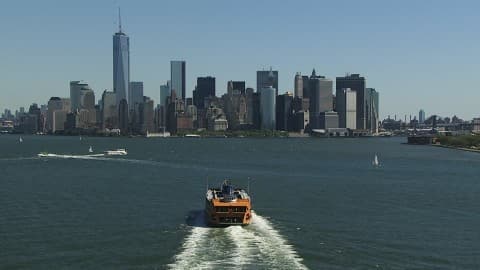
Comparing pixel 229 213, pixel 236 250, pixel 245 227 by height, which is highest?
pixel 229 213

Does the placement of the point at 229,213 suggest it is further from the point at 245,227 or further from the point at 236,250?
the point at 236,250

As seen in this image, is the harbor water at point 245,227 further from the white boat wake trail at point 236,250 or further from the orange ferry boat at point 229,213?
the orange ferry boat at point 229,213

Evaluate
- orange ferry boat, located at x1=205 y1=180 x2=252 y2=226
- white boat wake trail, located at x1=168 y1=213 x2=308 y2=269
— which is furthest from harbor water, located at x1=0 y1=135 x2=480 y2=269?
orange ferry boat, located at x1=205 y1=180 x2=252 y2=226

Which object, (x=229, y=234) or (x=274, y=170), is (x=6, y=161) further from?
(x=229, y=234)

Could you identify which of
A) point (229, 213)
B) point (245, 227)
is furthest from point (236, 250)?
point (229, 213)

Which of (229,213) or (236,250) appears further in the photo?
(229,213)

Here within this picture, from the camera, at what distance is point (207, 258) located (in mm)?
45781

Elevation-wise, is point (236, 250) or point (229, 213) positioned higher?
point (229, 213)

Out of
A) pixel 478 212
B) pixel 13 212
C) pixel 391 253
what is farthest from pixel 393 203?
pixel 13 212

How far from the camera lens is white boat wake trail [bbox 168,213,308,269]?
145ft

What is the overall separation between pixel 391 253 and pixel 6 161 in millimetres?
117177

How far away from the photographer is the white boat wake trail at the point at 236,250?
44250 millimetres

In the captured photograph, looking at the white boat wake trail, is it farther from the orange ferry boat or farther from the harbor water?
the orange ferry boat

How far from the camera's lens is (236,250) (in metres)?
48.2
